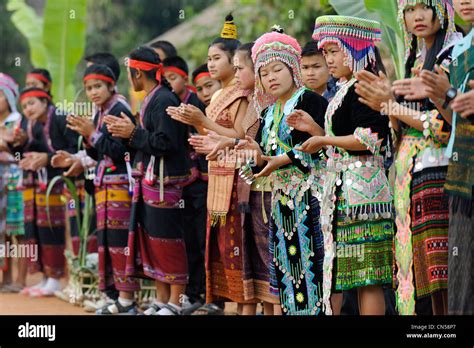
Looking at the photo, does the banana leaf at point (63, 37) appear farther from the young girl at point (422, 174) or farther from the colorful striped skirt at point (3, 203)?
the young girl at point (422, 174)

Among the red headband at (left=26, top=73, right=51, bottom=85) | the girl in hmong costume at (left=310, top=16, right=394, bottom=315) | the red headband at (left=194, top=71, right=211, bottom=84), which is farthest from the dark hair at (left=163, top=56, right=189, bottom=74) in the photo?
the girl in hmong costume at (left=310, top=16, right=394, bottom=315)

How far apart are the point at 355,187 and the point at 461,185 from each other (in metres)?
0.82

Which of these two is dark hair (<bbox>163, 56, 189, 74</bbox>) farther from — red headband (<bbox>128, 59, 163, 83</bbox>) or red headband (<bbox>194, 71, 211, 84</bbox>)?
red headband (<bbox>128, 59, 163, 83</bbox>)

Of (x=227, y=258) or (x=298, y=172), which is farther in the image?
(x=227, y=258)

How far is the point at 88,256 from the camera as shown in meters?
9.58

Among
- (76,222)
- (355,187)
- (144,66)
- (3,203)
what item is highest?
(144,66)

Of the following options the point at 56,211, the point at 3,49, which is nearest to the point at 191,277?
the point at 56,211

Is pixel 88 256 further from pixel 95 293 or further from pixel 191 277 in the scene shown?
pixel 191 277

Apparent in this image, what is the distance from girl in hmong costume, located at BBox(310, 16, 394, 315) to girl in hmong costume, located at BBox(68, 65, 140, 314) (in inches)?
102

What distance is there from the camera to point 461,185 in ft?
17.4

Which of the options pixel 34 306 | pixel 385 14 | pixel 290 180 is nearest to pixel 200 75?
pixel 385 14

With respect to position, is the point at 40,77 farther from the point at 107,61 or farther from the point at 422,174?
the point at 422,174
